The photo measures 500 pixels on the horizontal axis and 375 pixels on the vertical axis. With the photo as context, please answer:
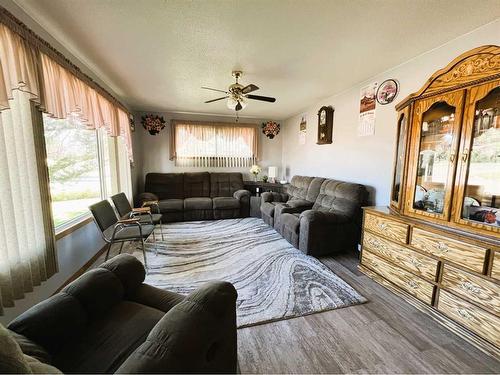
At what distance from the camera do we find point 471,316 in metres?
1.52

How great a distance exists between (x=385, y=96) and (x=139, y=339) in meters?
3.38

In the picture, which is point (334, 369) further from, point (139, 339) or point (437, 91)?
point (437, 91)

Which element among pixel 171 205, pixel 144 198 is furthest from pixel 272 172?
pixel 144 198

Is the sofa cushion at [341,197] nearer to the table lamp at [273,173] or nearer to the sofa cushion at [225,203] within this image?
the sofa cushion at [225,203]

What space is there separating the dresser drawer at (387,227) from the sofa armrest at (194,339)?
1.76 meters

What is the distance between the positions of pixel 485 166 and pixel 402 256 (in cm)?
95

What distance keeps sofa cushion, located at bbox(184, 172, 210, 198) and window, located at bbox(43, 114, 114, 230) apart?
1715 mm

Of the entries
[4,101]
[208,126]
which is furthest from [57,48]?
[208,126]

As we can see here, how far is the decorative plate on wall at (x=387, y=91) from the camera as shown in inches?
102

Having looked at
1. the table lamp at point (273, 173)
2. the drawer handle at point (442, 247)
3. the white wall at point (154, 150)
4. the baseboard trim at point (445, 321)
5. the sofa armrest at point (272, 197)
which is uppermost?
the white wall at point (154, 150)

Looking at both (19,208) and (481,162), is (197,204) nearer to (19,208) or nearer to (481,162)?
(19,208)

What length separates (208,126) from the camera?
201 inches

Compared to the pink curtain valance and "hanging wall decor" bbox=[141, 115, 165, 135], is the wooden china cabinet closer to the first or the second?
the pink curtain valance

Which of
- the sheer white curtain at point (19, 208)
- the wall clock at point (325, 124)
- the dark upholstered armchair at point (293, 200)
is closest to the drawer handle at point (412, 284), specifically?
the dark upholstered armchair at point (293, 200)
